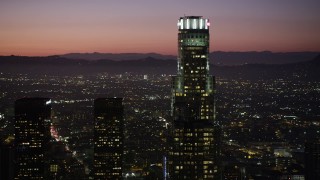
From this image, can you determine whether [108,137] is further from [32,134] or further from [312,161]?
[312,161]

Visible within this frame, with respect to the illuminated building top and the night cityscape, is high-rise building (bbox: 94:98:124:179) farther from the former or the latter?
the illuminated building top

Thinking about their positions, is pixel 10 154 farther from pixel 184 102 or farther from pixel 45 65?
pixel 184 102

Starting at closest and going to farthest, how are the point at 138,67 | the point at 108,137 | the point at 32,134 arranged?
the point at 108,137
the point at 32,134
the point at 138,67

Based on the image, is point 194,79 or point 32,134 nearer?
point 194,79

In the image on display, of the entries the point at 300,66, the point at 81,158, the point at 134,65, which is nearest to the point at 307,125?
the point at 300,66

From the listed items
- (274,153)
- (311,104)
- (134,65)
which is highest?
(134,65)

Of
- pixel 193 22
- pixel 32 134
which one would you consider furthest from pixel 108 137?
pixel 193 22

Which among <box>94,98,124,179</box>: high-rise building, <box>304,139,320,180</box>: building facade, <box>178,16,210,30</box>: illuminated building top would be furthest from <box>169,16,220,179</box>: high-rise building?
<box>304,139,320,180</box>: building facade

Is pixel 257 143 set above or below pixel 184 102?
below
